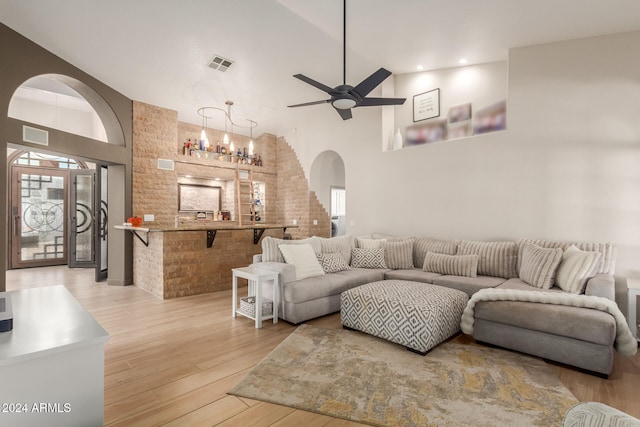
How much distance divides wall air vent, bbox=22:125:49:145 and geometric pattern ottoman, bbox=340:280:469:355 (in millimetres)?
4087

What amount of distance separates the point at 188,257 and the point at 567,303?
449cm

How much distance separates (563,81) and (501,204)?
62.0 inches

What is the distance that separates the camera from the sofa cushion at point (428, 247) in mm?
4289

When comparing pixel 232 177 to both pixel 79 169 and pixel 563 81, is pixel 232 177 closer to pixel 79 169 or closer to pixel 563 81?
pixel 79 169

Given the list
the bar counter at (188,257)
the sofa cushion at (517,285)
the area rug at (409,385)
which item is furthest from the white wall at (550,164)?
the bar counter at (188,257)

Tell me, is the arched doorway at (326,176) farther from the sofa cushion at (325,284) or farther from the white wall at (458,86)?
the sofa cushion at (325,284)

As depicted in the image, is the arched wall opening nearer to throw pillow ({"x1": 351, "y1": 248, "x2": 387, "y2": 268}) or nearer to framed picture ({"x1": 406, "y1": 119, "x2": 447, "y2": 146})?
throw pillow ({"x1": 351, "y1": 248, "x2": 387, "y2": 268})

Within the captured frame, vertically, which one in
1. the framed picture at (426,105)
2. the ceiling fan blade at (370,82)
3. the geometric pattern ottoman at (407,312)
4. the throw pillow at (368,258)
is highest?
the framed picture at (426,105)

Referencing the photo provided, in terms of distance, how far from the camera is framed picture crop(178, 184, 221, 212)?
22.1 feet

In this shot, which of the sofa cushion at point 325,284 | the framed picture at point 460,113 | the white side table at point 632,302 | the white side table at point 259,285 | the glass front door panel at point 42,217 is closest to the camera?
the white side table at point 632,302

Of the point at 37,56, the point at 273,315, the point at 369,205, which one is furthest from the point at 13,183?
the point at 369,205

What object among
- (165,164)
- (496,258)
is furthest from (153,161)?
(496,258)

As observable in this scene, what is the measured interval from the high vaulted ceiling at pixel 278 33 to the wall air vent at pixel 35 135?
103 cm

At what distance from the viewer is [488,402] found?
2010mm
